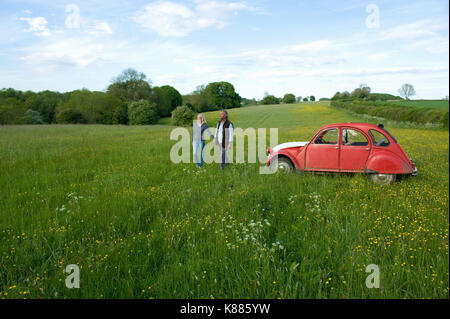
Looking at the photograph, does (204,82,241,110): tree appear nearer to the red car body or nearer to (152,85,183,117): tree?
(152,85,183,117): tree

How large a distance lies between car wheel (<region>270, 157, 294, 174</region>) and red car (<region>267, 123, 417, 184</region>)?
5 centimetres

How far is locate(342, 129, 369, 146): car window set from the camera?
7.18 m

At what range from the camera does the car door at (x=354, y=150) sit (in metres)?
7.03

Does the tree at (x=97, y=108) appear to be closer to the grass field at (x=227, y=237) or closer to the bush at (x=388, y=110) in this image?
the bush at (x=388, y=110)

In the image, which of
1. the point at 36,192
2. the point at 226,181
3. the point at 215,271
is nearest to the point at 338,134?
the point at 226,181

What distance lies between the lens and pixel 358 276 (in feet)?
9.89

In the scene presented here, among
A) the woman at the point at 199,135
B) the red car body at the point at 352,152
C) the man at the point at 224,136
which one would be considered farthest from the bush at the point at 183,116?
the red car body at the point at 352,152

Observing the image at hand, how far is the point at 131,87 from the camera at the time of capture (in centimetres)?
7862

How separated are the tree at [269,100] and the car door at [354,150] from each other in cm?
8252

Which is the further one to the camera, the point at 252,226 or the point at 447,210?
the point at 447,210

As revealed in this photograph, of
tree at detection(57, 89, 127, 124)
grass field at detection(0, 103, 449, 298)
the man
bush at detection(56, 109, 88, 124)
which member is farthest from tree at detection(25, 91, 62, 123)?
grass field at detection(0, 103, 449, 298)

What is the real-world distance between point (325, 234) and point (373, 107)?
33.6 m
